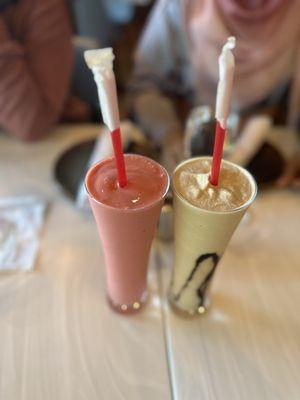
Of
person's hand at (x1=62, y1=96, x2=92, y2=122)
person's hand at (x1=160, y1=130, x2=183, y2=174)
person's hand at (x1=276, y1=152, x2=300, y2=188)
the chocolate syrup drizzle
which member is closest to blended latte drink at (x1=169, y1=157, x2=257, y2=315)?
the chocolate syrup drizzle

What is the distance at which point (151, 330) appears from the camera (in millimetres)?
650

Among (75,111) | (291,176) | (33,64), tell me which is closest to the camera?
(291,176)

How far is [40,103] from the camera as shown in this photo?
103 centimetres

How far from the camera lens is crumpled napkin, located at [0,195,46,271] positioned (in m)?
0.74

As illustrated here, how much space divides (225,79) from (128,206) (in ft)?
0.61

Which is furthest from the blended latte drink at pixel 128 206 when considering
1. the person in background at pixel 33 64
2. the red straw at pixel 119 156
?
the person in background at pixel 33 64

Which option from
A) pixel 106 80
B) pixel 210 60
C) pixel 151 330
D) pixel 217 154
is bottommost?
pixel 151 330

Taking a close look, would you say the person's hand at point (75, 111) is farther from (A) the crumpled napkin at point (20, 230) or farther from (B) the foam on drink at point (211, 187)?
(B) the foam on drink at point (211, 187)

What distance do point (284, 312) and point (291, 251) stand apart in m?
0.14

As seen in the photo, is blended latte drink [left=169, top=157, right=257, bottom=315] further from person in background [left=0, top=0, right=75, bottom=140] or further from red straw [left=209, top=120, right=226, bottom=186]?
person in background [left=0, top=0, right=75, bottom=140]

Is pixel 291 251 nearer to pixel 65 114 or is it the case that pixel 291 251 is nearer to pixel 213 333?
pixel 213 333

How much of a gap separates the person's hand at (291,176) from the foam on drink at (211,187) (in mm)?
402

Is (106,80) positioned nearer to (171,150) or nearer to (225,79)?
(225,79)

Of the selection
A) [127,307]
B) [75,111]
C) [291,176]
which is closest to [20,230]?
[127,307]
